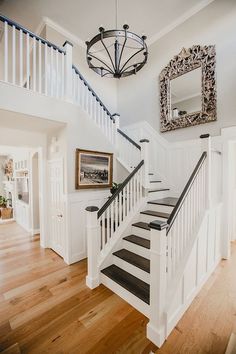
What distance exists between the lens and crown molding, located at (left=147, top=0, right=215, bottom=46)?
3598 millimetres

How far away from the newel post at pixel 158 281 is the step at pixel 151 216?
1.20 m

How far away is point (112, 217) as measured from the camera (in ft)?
8.92

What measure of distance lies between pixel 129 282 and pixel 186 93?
158 inches

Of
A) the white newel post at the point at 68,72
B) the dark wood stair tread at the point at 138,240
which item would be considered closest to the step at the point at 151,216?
the dark wood stair tread at the point at 138,240

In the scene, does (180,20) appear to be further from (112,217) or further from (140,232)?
(140,232)

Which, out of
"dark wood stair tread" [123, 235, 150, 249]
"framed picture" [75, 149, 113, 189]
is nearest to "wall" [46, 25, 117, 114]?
"framed picture" [75, 149, 113, 189]

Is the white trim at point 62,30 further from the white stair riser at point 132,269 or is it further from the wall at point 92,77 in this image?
the white stair riser at point 132,269

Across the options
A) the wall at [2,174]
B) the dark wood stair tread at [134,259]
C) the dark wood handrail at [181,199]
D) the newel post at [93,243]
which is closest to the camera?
the dark wood handrail at [181,199]

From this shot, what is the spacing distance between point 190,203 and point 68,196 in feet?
7.04

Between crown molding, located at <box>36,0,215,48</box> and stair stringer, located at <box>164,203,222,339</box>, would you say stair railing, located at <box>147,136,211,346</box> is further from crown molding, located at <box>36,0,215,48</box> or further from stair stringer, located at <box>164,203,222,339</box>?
crown molding, located at <box>36,0,215,48</box>

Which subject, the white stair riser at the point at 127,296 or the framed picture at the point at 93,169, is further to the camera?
the framed picture at the point at 93,169

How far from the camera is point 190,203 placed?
7.26ft

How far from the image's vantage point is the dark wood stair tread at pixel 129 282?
2.09 m

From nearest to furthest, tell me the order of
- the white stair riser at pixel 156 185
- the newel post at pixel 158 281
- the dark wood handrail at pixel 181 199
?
the newel post at pixel 158 281 < the dark wood handrail at pixel 181 199 < the white stair riser at pixel 156 185
